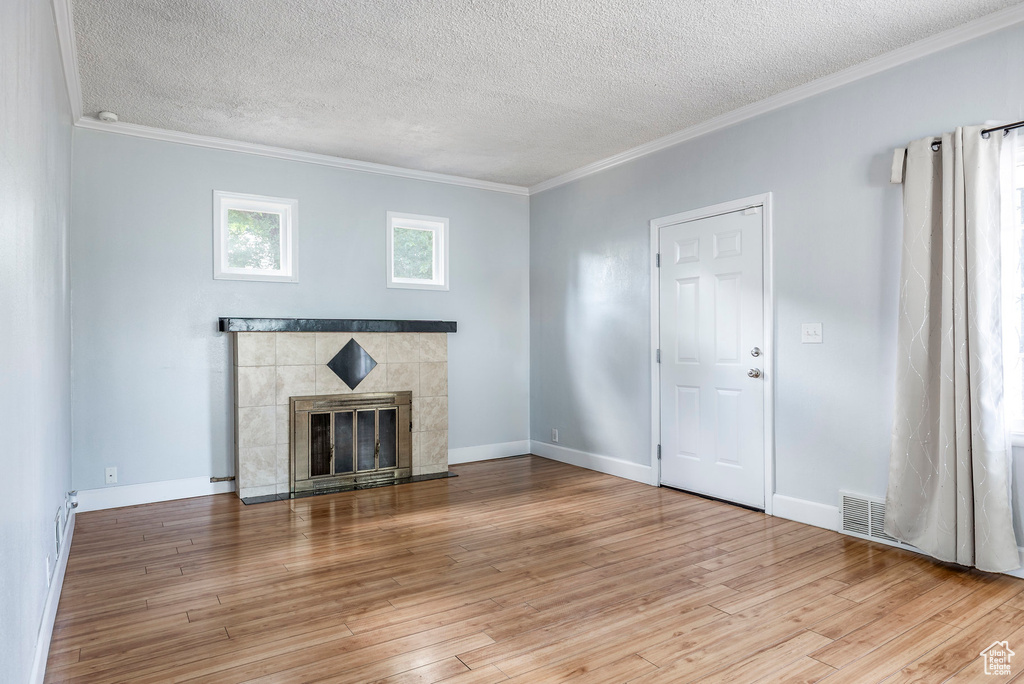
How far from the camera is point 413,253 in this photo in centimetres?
574

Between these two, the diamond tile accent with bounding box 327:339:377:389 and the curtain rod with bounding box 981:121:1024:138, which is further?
the diamond tile accent with bounding box 327:339:377:389

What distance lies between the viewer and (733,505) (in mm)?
4293

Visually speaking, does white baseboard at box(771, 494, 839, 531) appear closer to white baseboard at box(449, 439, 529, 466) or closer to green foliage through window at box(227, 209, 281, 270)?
white baseboard at box(449, 439, 529, 466)

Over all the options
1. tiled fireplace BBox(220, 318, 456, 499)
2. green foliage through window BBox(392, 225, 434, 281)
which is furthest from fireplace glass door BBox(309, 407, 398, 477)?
green foliage through window BBox(392, 225, 434, 281)

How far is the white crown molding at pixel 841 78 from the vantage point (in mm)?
3016

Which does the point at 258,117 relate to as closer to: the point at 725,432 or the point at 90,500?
the point at 90,500

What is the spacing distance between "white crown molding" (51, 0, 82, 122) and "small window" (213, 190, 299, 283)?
3.68 ft

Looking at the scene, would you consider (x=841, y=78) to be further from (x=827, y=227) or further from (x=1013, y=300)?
(x=1013, y=300)

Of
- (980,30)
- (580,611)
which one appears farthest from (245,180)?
(980,30)

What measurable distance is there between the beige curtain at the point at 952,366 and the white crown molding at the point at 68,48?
4.14m

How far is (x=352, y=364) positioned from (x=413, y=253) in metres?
1.27

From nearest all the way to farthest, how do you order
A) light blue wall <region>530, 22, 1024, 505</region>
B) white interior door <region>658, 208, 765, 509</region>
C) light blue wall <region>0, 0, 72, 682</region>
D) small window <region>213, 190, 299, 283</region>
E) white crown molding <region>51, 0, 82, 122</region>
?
light blue wall <region>0, 0, 72, 682</region>, white crown molding <region>51, 0, 82, 122</region>, light blue wall <region>530, 22, 1024, 505</region>, white interior door <region>658, 208, 765, 509</region>, small window <region>213, 190, 299, 283</region>

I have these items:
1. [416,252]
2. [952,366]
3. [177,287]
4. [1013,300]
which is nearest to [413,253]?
[416,252]

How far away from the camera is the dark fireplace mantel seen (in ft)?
15.0
